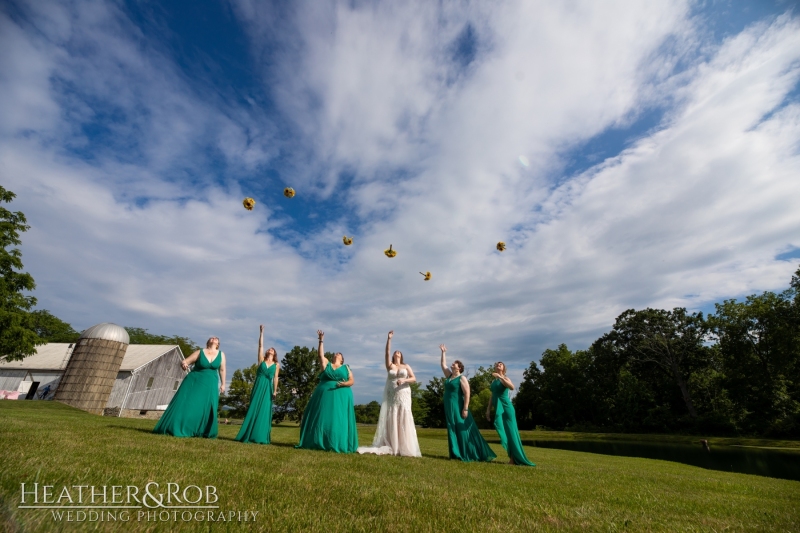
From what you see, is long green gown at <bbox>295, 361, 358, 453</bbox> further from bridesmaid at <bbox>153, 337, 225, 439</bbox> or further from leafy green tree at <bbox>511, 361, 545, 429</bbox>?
leafy green tree at <bbox>511, 361, 545, 429</bbox>

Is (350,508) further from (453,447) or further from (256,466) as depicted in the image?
(453,447)

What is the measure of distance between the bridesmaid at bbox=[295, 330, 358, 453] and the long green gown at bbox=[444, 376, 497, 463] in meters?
3.02

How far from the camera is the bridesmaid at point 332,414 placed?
10.3 metres

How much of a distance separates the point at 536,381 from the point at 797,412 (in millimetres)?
39379

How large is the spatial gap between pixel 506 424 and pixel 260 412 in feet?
25.2

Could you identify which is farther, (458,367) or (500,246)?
(500,246)

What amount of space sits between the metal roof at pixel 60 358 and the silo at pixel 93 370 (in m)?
2.20

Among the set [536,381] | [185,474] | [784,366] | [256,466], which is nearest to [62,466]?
[185,474]

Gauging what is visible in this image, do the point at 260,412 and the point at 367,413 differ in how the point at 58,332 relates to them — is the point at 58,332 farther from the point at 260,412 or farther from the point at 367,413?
the point at 260,412

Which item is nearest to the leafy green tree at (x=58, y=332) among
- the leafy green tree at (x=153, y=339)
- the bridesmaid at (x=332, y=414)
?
the leafy green tree at (x=153, y=339)

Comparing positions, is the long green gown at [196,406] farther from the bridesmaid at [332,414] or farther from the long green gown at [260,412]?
the bridesmaid at [332,414]

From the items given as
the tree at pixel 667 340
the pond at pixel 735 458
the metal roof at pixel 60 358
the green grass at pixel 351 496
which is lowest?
the pond at pixel 735 458

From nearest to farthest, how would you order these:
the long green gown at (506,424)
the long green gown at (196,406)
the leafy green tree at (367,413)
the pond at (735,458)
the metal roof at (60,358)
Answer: the long green gown at (196,406) → the long green gown at (506,424) → the pond at (735,458) → the metal roof at (60,358) → the leafy green tree at (367,413)

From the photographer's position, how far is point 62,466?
13.4 ft
